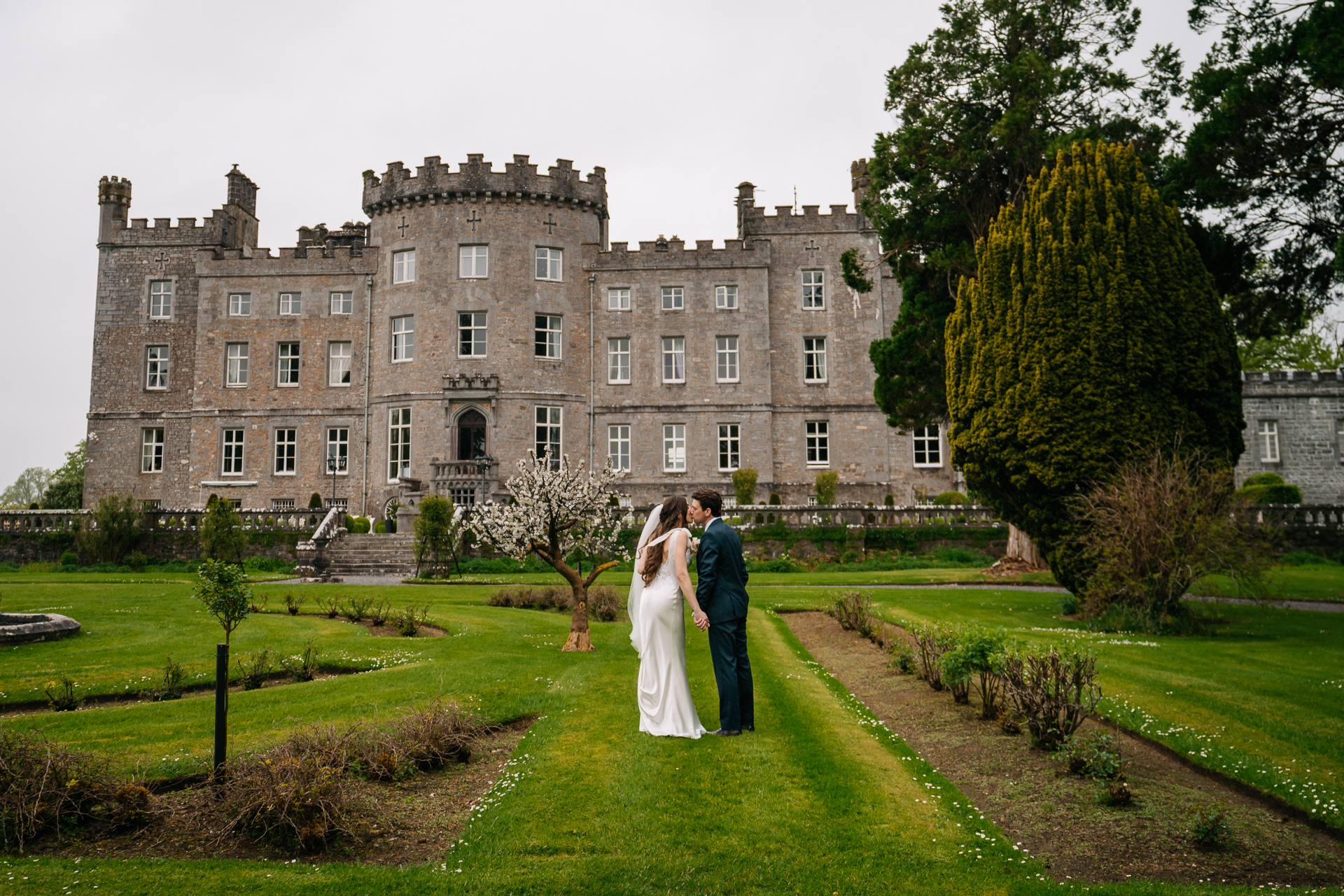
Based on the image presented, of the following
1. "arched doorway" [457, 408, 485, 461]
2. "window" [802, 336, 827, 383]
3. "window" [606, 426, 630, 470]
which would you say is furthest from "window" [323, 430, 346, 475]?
"window" [802, 336, 827, 383]

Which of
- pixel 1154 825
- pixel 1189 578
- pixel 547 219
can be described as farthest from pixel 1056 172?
pixel 547 219

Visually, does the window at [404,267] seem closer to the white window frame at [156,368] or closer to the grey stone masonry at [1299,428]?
the white window frame at [156,368]

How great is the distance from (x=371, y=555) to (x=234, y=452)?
41.6 ft

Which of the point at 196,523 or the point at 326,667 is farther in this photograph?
the point at 196,523

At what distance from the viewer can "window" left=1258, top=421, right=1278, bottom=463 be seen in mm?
37375

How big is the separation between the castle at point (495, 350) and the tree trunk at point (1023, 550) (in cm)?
1071

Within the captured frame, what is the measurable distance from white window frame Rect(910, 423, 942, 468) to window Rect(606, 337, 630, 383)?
11689 mm

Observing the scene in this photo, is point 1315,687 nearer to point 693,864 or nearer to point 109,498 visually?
point 693,864

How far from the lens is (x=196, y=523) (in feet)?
93.3

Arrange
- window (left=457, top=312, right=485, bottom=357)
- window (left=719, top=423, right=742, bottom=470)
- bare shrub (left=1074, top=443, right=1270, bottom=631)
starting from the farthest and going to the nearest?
window (left=719, top=423, right=742, bottom=470)
window (left=457, top=312, right=485, bottom=357)
bare shrub (left=1074, top=443, right=1270, bottom=631)

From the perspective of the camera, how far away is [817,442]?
36094mm

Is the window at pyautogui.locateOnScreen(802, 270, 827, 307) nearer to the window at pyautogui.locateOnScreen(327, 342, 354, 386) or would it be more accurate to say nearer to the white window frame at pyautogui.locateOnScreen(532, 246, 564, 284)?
the white window frame at pyautogui.locateOnScreen(532, 246, 564, 284)

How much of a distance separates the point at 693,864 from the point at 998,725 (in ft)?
13.9

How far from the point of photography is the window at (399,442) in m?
34.3
